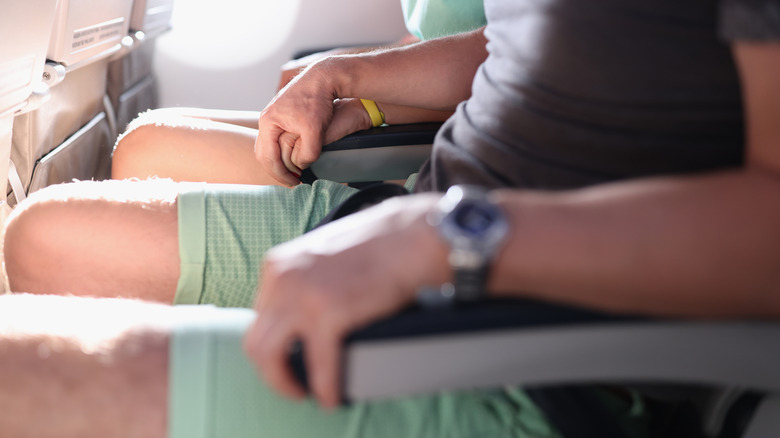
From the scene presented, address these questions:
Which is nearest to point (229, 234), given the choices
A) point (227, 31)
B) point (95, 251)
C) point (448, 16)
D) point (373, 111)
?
point (95, 251)

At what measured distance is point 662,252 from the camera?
0.49m

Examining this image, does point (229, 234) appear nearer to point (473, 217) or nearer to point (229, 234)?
point (229, 234)

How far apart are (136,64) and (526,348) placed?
2.50m

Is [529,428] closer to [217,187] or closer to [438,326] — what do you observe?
[438,326]

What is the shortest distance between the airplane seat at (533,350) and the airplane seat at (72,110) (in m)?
1.17

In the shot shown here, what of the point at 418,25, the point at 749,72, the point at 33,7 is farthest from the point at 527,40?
the point at 418,25

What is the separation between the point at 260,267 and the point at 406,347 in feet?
1.51

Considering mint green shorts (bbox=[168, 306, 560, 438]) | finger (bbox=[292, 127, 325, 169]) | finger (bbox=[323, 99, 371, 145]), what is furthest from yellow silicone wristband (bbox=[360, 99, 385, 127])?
mint green shorts (bbox=[168, 306, 560, 438])

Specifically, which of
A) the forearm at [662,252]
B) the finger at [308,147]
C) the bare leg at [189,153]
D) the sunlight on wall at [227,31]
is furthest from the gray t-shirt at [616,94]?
the sunlight on wall at [227,31]

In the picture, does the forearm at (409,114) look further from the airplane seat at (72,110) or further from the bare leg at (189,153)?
the airplane seat at (72,110)

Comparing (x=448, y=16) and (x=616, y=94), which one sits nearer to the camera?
(x=616, y=94)

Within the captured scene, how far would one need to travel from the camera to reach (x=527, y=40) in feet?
2.49

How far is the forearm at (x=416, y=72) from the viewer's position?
3.64 ft

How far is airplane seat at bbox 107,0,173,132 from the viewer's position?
2.17m
